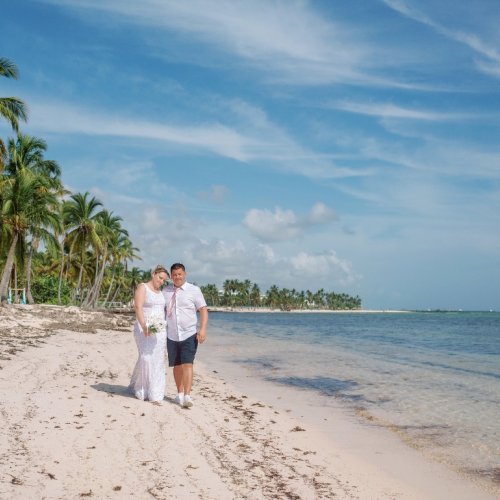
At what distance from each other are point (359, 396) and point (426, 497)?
22.9 feet

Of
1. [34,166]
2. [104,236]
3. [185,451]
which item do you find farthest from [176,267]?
[104,236]

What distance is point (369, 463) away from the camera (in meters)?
6.42

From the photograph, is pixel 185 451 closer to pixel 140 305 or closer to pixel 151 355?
pixel 151 355

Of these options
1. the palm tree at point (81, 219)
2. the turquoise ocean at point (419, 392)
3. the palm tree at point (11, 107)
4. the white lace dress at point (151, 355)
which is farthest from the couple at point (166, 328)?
the palm tree at point (81, 219)

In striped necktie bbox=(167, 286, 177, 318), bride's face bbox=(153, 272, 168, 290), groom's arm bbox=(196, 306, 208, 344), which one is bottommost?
groom's arm bbox=(196, 306, 208, 344)

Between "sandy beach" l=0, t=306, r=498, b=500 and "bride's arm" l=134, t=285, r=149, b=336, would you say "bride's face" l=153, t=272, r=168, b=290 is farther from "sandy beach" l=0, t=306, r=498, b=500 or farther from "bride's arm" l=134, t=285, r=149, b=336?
"sandy beach" l=0, t=306, r=498, b=500

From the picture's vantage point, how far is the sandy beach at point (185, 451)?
15.6 ft

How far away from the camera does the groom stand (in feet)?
26.2

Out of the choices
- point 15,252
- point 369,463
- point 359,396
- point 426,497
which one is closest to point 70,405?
point 369,463

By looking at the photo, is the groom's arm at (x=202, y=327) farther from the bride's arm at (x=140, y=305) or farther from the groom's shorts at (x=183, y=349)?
the bride's arm at (x=140, y=305)

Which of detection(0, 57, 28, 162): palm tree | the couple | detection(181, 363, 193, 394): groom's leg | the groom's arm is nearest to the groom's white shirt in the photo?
the couple

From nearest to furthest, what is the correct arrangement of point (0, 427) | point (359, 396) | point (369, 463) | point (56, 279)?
point (0, 427) → point (369, 463) → point (359, 396) → point (56, 279)

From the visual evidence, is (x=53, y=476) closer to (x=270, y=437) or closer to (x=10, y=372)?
(x=270, y=437)

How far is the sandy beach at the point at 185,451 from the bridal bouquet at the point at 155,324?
1118mm
